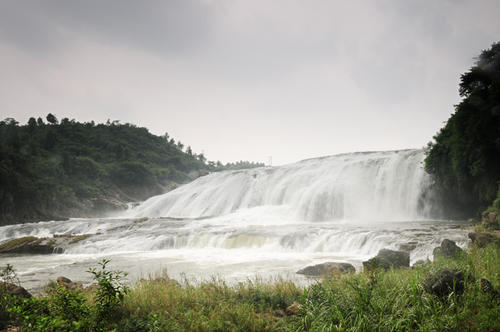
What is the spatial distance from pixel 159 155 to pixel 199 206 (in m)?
57.8

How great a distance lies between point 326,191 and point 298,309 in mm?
25520

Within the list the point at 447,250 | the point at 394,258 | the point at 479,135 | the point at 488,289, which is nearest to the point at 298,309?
the point at 488,289

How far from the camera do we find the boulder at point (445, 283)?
16.6 feet

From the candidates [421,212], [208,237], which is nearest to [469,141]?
[421,212]

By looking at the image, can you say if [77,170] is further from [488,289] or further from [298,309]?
[488,289]

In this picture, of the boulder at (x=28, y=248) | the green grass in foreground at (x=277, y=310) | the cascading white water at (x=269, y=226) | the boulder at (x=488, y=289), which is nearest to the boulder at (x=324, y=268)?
the cascading white water at (x=269, y=226)

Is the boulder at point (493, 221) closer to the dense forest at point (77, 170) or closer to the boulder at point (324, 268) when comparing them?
the boulder at point (324, 268)

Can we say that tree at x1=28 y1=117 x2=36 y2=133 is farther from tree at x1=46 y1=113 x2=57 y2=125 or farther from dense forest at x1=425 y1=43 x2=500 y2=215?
dense forest at x1=425 y1=43 x2=500 y2=215

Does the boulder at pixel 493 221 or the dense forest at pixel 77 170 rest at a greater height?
the dense forest at pixel 77 170

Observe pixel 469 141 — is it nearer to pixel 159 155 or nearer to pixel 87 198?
pixel 87 198

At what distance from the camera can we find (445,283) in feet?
16.7

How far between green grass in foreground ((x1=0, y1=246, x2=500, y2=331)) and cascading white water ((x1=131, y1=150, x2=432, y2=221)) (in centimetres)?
2185

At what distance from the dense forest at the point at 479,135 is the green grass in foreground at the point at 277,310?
1389 centimetres

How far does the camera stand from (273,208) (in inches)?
1242
